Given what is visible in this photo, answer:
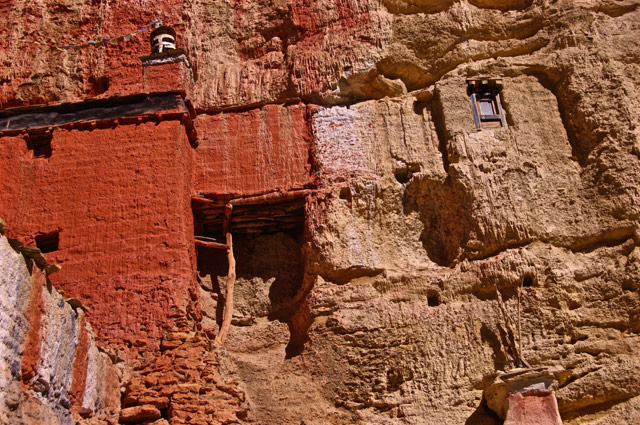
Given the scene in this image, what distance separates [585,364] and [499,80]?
450 centimetres

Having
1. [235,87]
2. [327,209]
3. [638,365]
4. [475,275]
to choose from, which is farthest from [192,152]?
[638,365]

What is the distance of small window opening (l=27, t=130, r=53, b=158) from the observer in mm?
11914

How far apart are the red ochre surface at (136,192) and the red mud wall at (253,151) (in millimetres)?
15

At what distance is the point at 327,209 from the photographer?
11617 millimetres

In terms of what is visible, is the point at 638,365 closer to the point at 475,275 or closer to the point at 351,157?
the point at 475,275

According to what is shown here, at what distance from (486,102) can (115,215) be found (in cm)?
563

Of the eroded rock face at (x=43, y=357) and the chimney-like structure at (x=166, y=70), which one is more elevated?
the chimney-like structure at (x=166, y=70)

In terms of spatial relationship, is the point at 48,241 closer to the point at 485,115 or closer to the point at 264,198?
the point at 264,198

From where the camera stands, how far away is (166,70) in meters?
12.6

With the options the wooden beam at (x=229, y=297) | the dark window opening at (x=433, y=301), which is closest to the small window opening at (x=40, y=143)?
the wooden beam at (x=229, y=297)

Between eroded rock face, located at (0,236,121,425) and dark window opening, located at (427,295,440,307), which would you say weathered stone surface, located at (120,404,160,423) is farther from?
dark window opening, located at (427,295,440,307)

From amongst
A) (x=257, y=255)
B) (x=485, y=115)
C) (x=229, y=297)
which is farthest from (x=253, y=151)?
(x=485, y=115)

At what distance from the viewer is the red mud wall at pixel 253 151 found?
12.1 meters

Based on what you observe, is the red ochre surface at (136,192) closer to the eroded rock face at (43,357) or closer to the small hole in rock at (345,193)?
the small hole in rock at (345,193)
